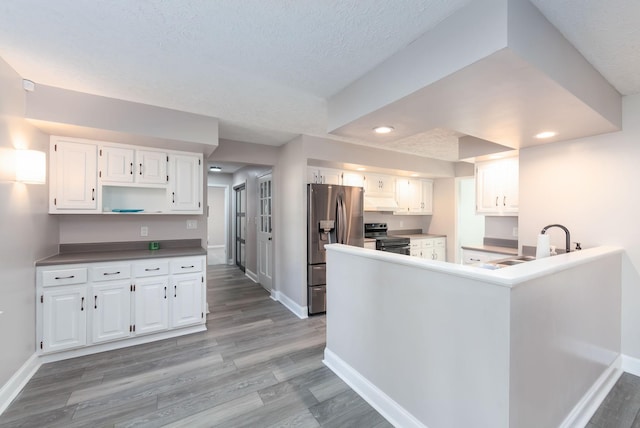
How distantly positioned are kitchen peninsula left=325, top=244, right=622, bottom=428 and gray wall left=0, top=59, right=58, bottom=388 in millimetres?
2510

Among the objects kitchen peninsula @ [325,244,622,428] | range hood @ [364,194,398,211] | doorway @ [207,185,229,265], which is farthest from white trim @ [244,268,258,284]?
kitchen peninsula @ [325,244,622,428]

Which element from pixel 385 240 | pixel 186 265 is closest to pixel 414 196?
pixel 385 240

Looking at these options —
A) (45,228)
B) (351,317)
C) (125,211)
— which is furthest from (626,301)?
(45,228)

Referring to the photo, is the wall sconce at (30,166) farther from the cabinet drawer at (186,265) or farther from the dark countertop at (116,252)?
the cabinet drawer at (186,265)

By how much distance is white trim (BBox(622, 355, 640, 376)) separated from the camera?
7.61 ft

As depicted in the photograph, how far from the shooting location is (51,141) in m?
2.62

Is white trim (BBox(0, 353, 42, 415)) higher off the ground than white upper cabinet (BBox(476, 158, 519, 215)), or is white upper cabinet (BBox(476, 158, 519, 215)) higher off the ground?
white upper cabinet (BBox(476, 158, 519, 215))

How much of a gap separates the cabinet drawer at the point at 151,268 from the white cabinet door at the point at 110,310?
13 cm

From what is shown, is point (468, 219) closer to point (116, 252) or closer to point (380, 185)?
point (380, 185)

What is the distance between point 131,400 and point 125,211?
188 centimetres

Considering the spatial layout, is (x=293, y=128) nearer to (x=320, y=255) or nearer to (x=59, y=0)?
(x=320, y=255)

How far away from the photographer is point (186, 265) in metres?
3.06

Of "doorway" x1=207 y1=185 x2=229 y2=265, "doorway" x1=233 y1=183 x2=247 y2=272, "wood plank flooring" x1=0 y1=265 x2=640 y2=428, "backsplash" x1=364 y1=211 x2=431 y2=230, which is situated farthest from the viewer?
"doorway" x1=207 y1=185 x2=229 y2=265

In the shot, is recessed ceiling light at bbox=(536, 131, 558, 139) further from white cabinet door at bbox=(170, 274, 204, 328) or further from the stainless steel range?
white cabinet door at bbox=(170, 274, 204, 328)
